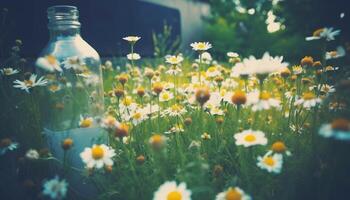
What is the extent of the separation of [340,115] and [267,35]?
293 inches

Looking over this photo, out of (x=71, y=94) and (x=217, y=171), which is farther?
(x=71, y=94)

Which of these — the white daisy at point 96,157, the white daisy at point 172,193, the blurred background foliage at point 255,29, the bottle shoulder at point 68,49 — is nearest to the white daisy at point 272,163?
the white daisy at point 172,193

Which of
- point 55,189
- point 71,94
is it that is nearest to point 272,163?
point 55,189

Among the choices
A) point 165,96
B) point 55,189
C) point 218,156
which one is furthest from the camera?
point 165,96

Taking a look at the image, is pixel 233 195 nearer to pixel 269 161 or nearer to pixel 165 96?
pixel 269 161

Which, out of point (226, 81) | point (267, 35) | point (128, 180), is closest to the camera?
point (128, 180)

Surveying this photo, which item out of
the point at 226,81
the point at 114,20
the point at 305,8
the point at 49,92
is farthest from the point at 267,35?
the point at 49,92

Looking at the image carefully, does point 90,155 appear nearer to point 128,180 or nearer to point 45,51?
point 128,180

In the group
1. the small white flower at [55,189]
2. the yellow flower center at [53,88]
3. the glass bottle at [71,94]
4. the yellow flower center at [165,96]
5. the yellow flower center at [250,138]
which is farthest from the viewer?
the yellow flower center at [165,96]

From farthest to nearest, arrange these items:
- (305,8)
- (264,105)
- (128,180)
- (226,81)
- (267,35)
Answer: (267,35), (305,8), (226,81), (128,180), (264,105)

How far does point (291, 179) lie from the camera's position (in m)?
0.97

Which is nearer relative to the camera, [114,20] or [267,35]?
[114,20]

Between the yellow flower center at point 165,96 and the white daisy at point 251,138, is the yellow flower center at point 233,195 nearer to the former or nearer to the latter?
the white daisy at point 251,138

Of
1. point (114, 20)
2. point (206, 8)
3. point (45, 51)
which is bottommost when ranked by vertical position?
point (45, 51)
